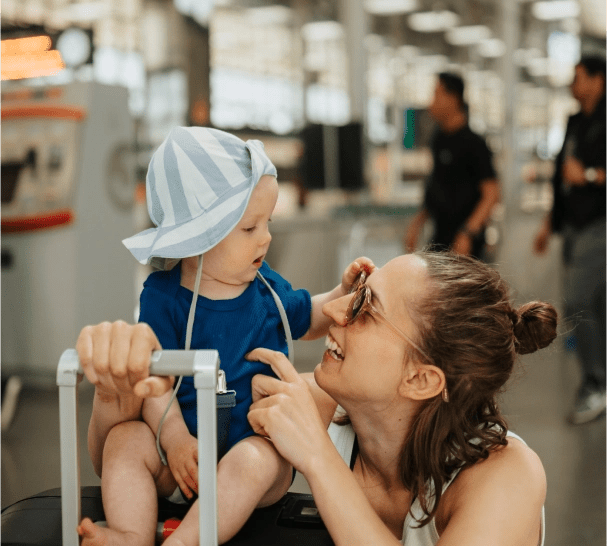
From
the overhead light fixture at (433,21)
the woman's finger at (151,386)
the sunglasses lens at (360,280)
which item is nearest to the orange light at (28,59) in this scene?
the sunglasses lens at (360,280)

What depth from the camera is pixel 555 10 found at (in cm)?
1077

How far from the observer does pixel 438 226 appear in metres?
4.58

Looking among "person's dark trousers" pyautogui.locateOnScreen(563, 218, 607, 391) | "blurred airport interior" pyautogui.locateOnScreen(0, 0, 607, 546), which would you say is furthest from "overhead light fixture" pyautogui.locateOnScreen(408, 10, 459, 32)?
"person's dark trousers" pyautogui.locateOnScreen(563, 218, 607, 391)

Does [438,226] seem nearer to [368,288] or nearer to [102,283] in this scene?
[102,283]

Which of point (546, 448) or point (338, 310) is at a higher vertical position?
point (338, 310)

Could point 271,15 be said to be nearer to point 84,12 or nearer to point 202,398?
point 84,12

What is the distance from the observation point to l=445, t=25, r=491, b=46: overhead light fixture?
38.3 ft

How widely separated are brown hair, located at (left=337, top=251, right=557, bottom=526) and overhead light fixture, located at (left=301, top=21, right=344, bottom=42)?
820 centimetres

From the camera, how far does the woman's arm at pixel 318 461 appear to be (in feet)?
3.30

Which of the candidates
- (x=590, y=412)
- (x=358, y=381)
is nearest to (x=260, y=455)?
(x=358, y=381)

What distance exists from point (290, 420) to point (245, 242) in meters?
0.31

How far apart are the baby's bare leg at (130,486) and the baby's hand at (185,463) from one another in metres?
0.04

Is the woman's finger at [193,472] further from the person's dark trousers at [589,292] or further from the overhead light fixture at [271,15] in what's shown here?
the overhead light fixture at [271,15]

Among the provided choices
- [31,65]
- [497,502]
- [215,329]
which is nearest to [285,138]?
[31,65]
